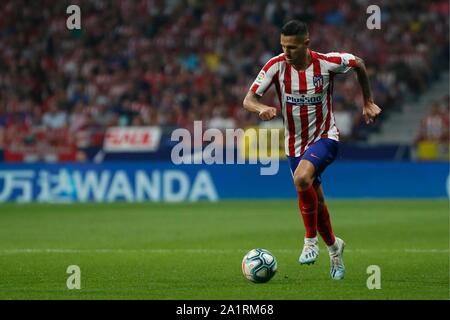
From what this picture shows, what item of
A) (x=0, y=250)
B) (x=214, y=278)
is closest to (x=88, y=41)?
(x=0, y=250)

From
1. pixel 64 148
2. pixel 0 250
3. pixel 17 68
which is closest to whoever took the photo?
pixel 0 250

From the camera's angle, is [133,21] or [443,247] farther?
[133,21]

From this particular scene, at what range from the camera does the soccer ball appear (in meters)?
9.38

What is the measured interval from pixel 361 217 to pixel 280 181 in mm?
5135

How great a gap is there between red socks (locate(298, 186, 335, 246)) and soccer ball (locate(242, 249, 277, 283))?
0.55 metres

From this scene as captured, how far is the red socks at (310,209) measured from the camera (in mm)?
9680

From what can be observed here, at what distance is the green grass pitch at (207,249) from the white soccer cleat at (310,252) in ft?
0.63

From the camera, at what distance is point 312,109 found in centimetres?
1000

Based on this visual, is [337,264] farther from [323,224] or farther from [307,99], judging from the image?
[307,99]

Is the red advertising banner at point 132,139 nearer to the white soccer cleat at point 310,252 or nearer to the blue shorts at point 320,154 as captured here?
the blue shorts at point 320,154

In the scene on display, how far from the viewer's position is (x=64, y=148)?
2511 centimetres

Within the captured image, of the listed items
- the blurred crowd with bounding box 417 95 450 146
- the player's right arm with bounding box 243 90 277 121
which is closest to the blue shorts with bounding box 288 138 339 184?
the player's right arm with bounding box 243 90 277 121

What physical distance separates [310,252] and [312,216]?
347mm
